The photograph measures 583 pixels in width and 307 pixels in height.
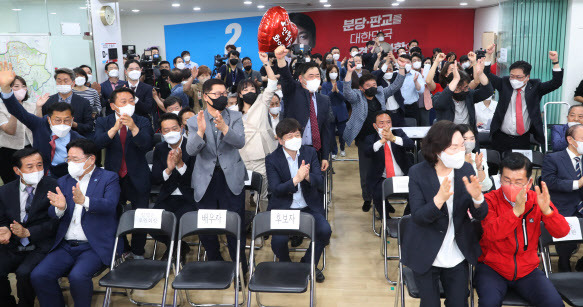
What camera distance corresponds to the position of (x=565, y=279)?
3.19 meters

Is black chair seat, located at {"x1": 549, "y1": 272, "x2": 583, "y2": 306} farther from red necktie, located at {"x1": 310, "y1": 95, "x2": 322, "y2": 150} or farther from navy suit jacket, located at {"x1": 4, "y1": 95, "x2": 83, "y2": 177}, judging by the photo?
navy suit jacket, located at {"x1": 4, "y1": 95, "x2": 83, "y2": 177}

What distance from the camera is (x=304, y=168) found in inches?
148

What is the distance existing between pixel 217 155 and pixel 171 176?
2.37 feet

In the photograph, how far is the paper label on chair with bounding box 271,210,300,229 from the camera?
11.7ft

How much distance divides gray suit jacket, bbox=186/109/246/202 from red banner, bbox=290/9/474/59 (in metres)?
12.6

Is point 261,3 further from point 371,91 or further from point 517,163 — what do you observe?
point 517,163

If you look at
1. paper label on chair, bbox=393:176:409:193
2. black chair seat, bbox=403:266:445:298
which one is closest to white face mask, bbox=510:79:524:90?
paper label on chair, bbox=393:176:409:193

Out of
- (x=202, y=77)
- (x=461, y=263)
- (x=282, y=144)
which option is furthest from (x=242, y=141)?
(x=202, y=77)

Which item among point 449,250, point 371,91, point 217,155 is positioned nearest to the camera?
point 449,250

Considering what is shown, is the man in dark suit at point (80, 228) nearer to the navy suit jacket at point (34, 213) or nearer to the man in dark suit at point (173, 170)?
the navy suit jacket at point (34, 213)

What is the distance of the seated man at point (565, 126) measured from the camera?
4.65 metres

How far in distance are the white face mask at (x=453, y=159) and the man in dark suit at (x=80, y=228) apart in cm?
243

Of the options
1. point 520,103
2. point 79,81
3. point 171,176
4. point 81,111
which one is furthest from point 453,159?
point 79,81

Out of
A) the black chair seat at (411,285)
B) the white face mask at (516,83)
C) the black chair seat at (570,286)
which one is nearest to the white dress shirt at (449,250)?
the black chair seat at (411,285)
